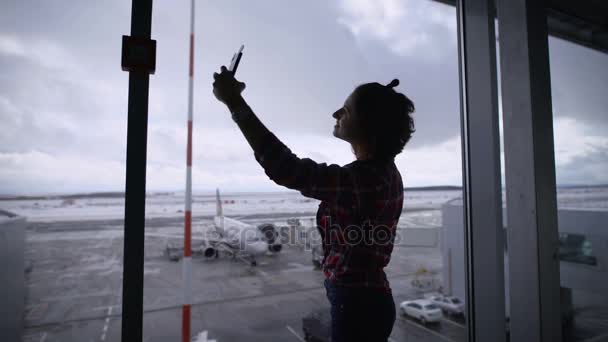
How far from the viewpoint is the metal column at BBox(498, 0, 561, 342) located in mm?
1051

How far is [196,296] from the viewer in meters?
4.65

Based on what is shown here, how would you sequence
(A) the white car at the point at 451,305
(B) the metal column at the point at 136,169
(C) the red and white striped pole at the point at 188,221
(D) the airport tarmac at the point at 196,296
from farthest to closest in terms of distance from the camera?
(A) the white car at the point at 451,305 < (D) the airport tarmac at the point at 196,296 < (C) the red and white striped pole at the point at 188,221 < (B) the metal column at the point at 136,169

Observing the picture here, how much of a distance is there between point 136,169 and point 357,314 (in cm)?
58

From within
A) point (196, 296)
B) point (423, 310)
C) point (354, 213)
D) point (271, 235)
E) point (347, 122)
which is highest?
point (347, 122)

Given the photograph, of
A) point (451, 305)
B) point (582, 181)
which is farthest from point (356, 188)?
point (451, 305)

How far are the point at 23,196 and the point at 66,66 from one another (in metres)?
0.52

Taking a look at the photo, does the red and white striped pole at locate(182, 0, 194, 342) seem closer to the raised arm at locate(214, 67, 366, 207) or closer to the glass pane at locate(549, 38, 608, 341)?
the raised arm at locate(214, 67, 366, 207)

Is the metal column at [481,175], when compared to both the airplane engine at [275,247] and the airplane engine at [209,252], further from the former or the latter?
the airplane engine at [275,247]

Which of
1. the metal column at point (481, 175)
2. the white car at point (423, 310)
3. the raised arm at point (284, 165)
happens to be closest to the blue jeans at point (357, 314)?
the raised arm at point (284, 165)

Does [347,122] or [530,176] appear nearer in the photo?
[347,122]

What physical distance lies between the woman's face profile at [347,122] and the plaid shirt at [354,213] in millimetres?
70

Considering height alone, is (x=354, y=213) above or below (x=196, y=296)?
above

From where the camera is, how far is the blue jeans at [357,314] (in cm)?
51

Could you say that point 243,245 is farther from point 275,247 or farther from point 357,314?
point 357,314
